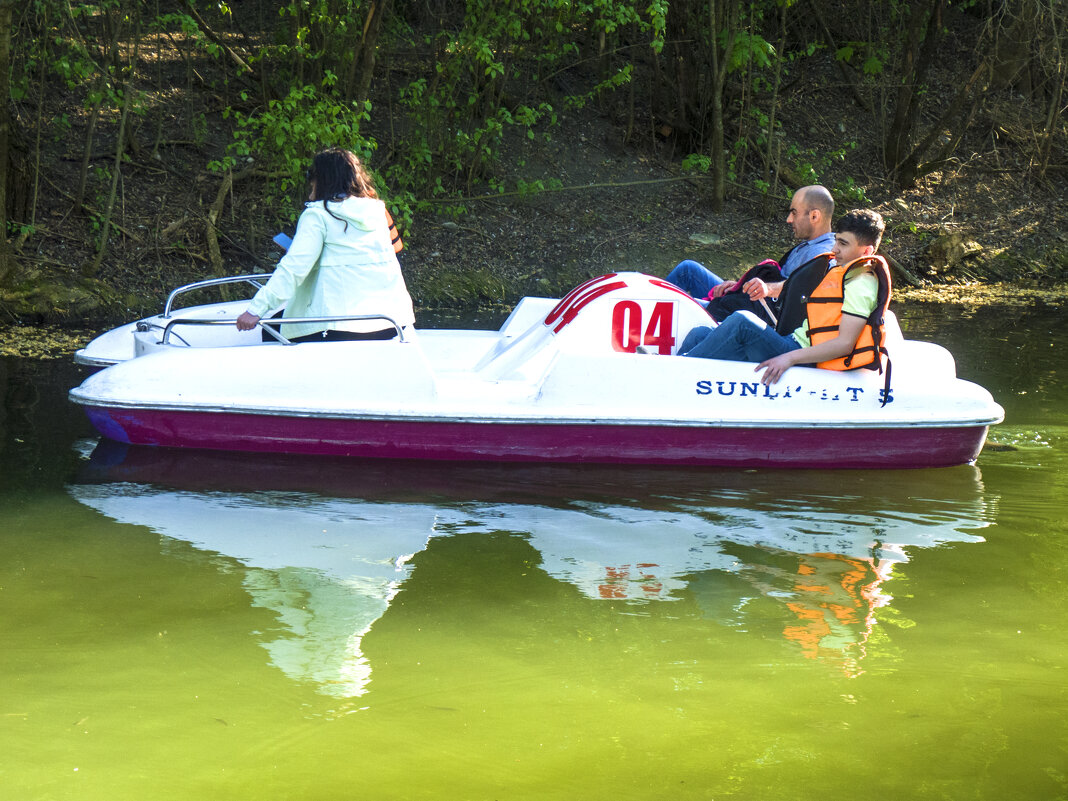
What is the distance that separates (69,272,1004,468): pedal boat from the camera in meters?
4.90

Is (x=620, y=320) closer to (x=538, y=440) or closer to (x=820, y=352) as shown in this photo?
(x=538, y=440)

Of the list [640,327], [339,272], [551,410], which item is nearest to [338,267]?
[339,272]

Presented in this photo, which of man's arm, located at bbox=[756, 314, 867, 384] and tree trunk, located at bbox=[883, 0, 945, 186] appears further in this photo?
tree trunk, located at bbox=[883, 0, 945, 186]

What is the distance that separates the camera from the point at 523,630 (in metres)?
3.42

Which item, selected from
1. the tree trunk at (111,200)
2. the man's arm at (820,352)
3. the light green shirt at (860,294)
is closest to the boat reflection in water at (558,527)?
the man's arm at (820,352)

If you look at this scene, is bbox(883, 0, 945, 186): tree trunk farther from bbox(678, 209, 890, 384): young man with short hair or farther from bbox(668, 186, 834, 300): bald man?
bbox(678, 209, 890, 384): young man with short hair

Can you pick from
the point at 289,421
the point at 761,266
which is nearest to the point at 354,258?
the point at 289,421

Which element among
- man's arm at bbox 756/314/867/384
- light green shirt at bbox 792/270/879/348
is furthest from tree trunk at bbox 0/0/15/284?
light green shirt at bbox 792/270/879/348

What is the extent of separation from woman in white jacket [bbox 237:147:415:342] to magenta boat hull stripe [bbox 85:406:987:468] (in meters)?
0.47

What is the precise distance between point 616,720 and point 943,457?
294cm

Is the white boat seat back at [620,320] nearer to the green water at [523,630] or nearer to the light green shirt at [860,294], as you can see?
the green water at [523,630]

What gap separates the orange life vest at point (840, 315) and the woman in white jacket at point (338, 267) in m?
1.91

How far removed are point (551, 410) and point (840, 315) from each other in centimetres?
134

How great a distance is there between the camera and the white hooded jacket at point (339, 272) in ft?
16.2
